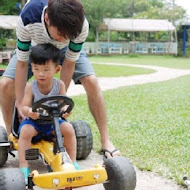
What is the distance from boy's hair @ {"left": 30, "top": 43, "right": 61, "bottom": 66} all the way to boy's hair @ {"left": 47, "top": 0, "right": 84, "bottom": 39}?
0.23m

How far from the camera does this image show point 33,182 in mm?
2670

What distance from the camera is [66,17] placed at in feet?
9.37

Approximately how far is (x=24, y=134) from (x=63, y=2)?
3.22 feet

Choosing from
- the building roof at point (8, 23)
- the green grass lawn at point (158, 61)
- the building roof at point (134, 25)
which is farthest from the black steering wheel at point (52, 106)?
the building roof at point (134, 25)

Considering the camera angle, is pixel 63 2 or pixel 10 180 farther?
pixel 63 2

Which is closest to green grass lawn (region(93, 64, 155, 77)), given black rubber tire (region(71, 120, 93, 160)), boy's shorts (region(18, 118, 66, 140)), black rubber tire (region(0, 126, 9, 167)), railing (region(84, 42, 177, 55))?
black rubber tire (region(71, 120, 93, 160))

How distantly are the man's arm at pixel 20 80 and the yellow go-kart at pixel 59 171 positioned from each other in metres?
0.32

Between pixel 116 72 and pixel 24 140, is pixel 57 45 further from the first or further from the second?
pixel 116 72

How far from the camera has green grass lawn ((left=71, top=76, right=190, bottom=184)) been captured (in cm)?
379

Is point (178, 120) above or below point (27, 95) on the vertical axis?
below

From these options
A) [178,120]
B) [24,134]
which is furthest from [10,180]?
[178,120]

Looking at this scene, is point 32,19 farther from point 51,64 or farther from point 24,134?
point 24,134

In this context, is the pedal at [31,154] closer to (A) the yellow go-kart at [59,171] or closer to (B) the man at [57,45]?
(A) the yellow go-kart at [59,171]

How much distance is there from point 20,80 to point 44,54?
480 millimetres
